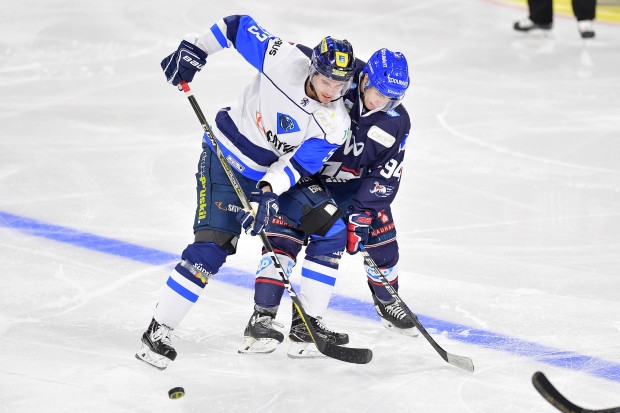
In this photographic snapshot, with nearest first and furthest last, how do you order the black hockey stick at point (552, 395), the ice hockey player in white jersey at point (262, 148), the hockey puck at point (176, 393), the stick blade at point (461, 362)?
the black hockey stick at point (552, 395) → the hockey puck at point (176, 393) → the ice hockey player in white jersey at point (262, 148) → the stick blade at point (461, 362)

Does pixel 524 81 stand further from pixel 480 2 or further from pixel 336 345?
pixel 336 345

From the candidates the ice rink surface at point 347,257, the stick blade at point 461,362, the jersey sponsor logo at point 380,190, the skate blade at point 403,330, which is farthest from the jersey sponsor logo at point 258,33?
the stick blade at point 461,362

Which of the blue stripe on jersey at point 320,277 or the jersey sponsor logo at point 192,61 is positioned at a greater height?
the jersey sponsor logo at point 192,61

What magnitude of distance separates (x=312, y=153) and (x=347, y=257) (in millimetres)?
1153

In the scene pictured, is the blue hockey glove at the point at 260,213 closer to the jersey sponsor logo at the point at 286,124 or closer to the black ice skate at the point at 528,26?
the jersey sponsor logo at the point at 286,124

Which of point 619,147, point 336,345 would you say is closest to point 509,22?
point 619,147

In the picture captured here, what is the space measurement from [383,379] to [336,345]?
0.21 m

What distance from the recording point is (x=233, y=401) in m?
3.33

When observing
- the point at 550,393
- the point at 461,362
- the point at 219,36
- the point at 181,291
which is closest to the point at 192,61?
the point at 219,36

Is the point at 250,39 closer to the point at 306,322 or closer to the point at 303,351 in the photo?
the point at 306,322

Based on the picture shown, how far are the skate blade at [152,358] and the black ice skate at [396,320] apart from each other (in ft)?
2.98

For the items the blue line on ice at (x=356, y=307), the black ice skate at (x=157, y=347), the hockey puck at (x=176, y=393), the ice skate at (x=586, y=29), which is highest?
the black ice skate at (x=157, y=347)

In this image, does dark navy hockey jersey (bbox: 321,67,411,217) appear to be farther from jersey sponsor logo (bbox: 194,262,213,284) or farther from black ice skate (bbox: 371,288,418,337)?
jersey sponsor logo (bbox: 194,262,213,284)

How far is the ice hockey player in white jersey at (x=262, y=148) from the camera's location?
11.5 ft
